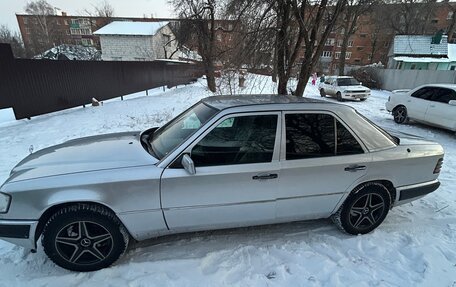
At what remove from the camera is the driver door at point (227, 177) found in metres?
2.48

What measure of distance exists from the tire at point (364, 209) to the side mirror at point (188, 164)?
1.90 metres

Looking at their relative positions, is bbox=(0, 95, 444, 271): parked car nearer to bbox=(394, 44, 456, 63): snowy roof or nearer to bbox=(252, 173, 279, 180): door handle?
bbox=(252, 173, 279, 180): door handle

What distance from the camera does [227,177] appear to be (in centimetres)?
252

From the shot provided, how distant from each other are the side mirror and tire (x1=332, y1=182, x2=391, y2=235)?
1.90 m

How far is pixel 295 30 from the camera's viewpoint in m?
9.22

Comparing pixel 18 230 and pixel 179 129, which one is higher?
pixel 179 129

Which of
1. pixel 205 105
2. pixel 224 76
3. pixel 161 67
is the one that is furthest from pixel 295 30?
pixel 161 67

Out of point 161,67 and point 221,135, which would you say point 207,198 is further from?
point 161,67

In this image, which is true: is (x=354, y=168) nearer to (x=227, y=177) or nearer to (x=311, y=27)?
(x=227, y=177)

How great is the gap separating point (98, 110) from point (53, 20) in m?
61.2

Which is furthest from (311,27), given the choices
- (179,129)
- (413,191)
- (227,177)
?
(227,177)

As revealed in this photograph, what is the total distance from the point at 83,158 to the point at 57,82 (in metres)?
9.88

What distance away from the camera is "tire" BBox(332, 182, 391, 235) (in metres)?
3.00

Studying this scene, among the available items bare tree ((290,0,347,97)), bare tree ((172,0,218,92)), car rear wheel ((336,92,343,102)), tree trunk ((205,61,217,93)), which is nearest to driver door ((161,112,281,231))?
bare tree ((290,0,347,97))
